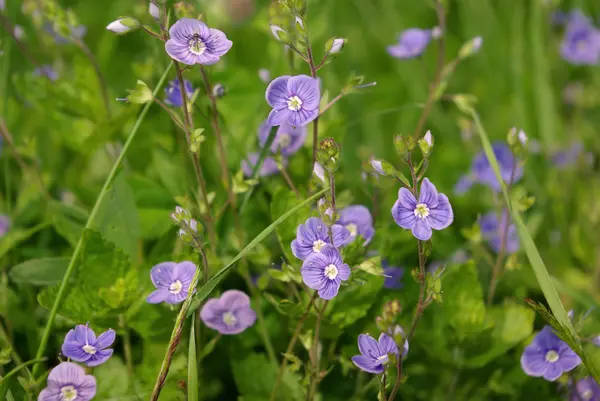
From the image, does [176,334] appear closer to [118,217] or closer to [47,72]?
[118,217]

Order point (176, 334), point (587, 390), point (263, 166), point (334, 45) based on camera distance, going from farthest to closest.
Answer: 1. point (263, 166)
2. point (587, 390)
3. point (334, 45)
4. point (176, 334)

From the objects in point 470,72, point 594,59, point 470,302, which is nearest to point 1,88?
point 470,302

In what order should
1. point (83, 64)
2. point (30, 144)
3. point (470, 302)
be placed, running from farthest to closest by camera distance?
point (83, 64) → point (30, 144) → point (470, 302)

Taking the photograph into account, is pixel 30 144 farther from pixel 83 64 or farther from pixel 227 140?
pixel 227 140

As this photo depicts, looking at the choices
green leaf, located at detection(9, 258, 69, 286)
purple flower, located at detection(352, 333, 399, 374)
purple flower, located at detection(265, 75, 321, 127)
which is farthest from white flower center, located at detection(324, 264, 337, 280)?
green leaf, located at detection(9, 258, 69, 286)

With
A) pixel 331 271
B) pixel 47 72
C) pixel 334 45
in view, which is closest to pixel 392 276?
pixel 331 271

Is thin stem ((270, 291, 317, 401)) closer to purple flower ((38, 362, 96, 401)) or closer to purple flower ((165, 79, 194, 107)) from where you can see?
purple flower ((38, 362, 96, 401))
